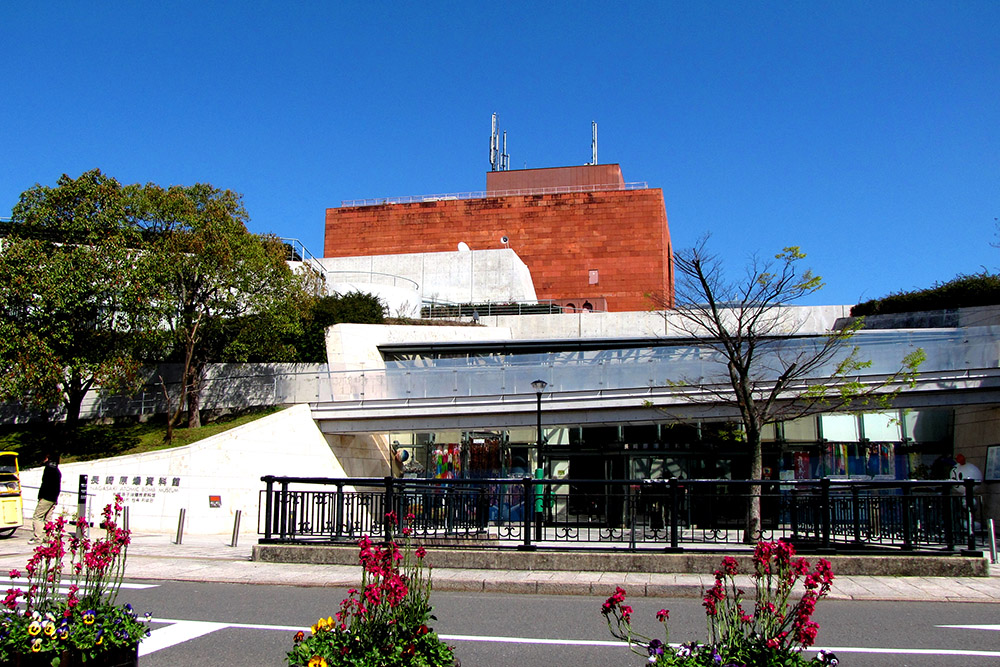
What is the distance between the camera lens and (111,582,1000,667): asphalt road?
7.02m

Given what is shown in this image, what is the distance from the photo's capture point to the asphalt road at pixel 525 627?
23.0 feet

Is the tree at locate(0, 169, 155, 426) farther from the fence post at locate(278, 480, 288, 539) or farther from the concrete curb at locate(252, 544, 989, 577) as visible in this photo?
the concrete curb at locate(252, 544, 989, 577)

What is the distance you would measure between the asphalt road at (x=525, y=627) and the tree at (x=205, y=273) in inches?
727

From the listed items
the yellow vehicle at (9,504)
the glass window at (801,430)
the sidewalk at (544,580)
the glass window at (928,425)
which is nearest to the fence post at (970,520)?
the sidewalk at (544,580)

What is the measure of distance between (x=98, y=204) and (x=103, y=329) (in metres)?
5.18

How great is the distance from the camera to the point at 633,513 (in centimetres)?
1350

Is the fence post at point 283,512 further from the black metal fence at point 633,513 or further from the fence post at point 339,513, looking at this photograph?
the fence post at point 339,513

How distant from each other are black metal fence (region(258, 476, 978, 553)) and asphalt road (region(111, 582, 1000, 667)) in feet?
8.59

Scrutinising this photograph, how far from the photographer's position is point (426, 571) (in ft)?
40.5

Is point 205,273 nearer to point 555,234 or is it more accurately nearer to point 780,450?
point 780,450

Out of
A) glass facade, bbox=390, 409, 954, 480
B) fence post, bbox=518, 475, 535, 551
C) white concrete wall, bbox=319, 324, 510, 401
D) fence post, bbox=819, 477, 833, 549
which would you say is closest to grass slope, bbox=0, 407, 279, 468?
white concrete wall, bbox=319, 324, 510, 401

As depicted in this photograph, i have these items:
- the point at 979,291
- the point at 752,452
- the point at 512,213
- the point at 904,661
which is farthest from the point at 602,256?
the point at 904,661

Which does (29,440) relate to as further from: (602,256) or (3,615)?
(602,256)

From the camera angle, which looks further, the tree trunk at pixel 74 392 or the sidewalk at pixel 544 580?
the tree trunk at pixel 74 392
